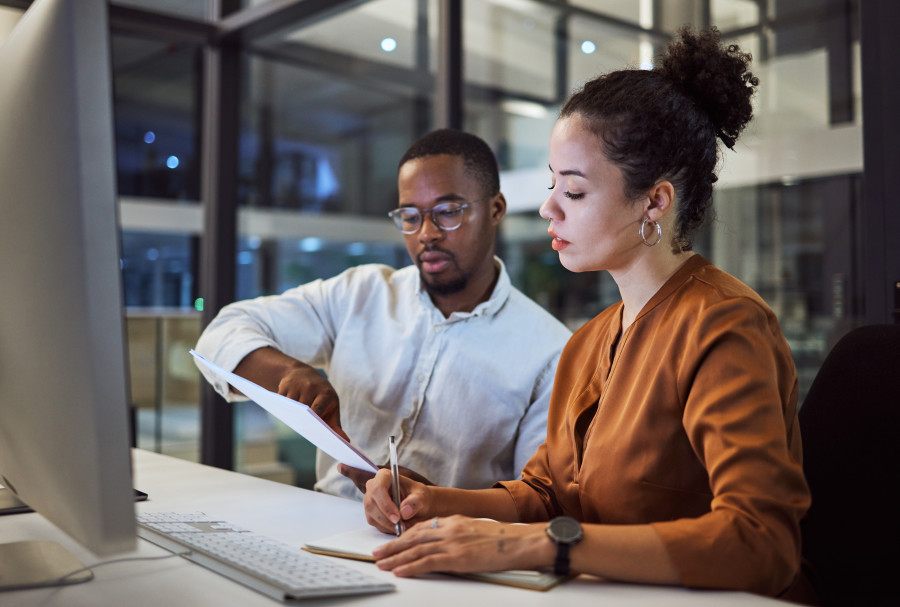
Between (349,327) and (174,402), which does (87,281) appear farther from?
(174,402)

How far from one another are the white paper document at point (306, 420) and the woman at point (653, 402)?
0.19 feet

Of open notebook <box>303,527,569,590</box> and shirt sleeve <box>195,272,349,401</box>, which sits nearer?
open notebook <box>303,527,569,590</box>

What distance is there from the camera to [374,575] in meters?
0.96

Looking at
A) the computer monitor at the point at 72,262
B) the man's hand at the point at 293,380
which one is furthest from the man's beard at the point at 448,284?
the computer monitor at the point at 72,262

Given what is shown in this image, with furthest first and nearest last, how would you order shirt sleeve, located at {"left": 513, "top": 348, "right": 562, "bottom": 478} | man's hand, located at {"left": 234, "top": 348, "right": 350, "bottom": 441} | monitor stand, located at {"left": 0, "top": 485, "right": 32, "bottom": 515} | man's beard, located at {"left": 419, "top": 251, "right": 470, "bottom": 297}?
man's beard, located at {"left": 419, "top": 251, "right": 470, "bottom": 297} < shirt sleeve, located at {"left": 513, "top": 348, "right": 562, "bottom": 478} < man's hand, located at {"left": 234, "top": 348, "right": 350, "bottom": 441} < monitor stand, located at {"left": 0, "top": 485, "right": 32, "bottom": 515}

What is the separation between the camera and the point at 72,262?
676 millimetres

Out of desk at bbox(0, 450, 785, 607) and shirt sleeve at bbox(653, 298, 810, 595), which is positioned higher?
shirt sleeve at bbox(653, 298, 810, 595)

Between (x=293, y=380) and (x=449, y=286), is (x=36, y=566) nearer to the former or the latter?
(x=293, y=380)

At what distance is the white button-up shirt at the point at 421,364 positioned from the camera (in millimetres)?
1778

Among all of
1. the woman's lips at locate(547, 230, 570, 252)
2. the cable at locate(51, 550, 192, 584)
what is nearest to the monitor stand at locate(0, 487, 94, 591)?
the cable at locate(51, 550, 192, 584)

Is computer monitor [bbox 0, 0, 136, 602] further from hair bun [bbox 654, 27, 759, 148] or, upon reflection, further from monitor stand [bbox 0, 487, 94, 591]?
hair bun [bbox 654, 27, 759, 148]

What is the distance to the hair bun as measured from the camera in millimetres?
1190

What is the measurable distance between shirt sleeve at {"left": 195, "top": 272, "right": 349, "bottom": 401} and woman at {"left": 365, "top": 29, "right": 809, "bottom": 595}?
73cm

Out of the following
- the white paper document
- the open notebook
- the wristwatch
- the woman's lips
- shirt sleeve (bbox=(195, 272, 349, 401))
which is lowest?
the open notebook
